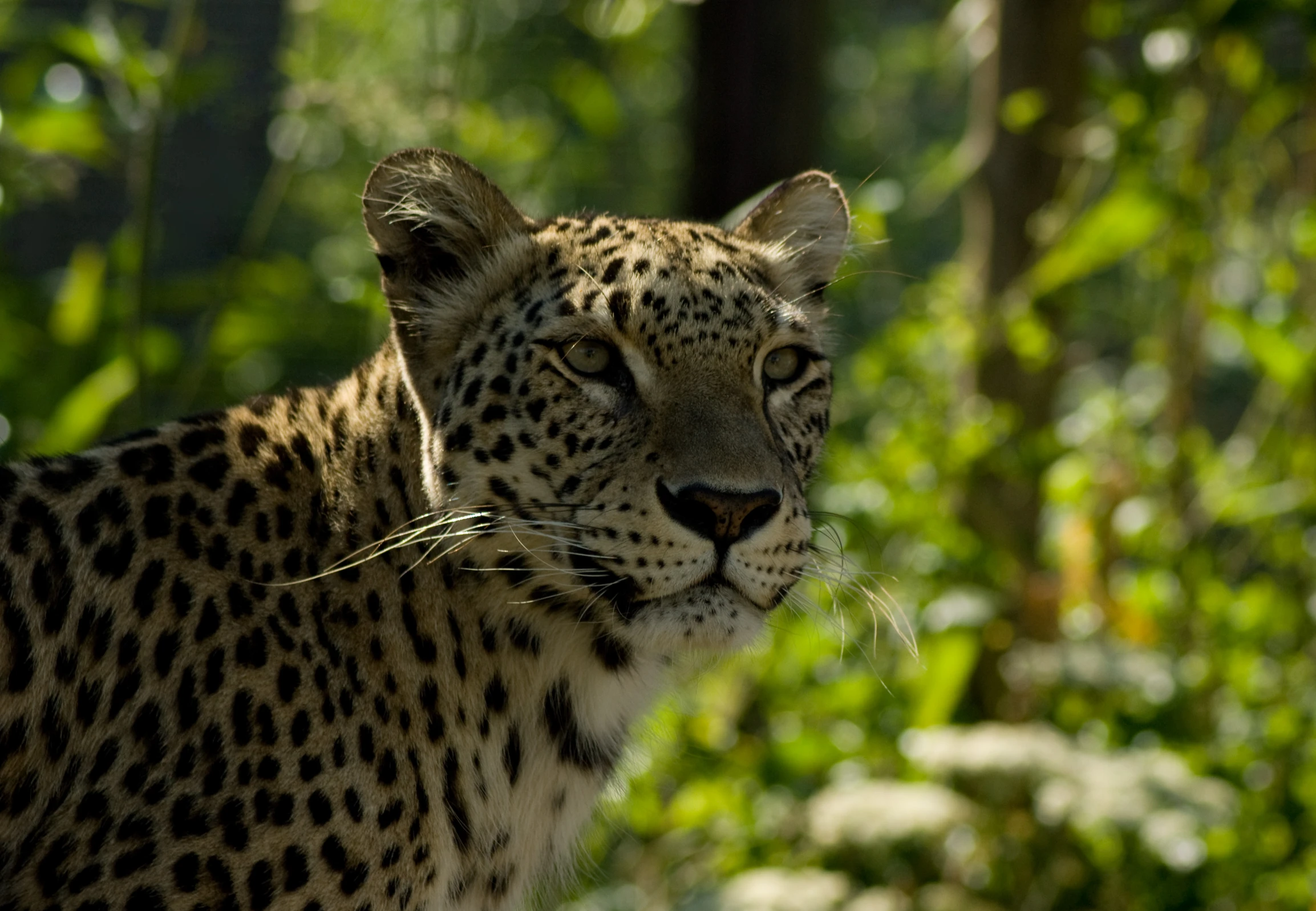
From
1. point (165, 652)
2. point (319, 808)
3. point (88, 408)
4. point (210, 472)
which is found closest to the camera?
point (319, 808)

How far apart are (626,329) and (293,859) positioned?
4.36 ft

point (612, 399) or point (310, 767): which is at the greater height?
point (612, 399)

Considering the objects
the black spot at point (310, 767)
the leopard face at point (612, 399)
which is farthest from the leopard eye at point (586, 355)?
the black spot at point (310, 767)

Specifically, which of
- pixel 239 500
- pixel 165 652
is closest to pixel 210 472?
pixel 239 500

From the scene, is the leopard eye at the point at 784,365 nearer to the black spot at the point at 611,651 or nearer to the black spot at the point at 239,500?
the black spot at the point at 611,651

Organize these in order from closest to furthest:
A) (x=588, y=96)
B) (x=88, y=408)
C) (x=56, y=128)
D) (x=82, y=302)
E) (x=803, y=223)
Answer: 1. (x=803, y=223)
2. (x=56, y=128)
3. (x=88, y=408)
4. (x=588, y=96)
5. (x=82, y=302)

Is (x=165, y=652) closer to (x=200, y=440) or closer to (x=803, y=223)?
(x=200, y=440)

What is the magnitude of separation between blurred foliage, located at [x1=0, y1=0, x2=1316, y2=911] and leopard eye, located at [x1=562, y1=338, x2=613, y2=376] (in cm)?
110

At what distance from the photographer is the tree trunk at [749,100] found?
8312 mm

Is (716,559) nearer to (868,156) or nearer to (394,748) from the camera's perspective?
(394,748)

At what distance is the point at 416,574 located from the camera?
3371 millimetres

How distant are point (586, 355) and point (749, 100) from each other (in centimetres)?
536

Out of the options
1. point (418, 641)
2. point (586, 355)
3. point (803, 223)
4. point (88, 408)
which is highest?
point (88, 408)

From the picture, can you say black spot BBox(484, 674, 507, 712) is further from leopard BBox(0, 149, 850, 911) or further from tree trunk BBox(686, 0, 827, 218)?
tree trunk BBox(686, 0, 827, 218)
